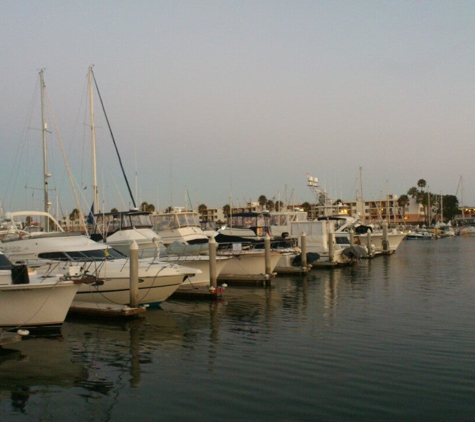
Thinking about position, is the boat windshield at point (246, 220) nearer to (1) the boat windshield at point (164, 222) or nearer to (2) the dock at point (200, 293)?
(1) the boat windshield at point (164, 222)

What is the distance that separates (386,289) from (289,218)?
52.4 feet

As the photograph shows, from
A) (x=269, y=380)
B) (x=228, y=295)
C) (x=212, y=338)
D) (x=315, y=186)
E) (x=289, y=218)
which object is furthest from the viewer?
(x=315, y=186)

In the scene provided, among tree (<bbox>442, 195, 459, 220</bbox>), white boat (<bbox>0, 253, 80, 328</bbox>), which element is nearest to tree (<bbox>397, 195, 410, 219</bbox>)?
tree (<bbox>442, 195, 459, 220</bbox>)

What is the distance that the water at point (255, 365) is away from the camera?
926 cm

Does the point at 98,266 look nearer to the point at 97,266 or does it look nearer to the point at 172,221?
the point at 97,266

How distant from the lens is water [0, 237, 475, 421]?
9.26 meters

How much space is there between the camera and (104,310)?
17266mm

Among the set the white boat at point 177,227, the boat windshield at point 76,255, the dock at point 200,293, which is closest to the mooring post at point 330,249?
the white boat at point 177,227

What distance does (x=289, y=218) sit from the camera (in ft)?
131

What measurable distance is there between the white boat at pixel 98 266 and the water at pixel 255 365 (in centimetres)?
102

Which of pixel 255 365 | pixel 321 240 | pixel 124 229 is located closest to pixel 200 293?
pixel 124 229

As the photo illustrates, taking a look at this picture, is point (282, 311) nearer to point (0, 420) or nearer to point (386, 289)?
point (386, 289)

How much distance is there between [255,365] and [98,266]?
8395 millimetres

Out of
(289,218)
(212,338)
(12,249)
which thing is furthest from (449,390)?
(289,218)
